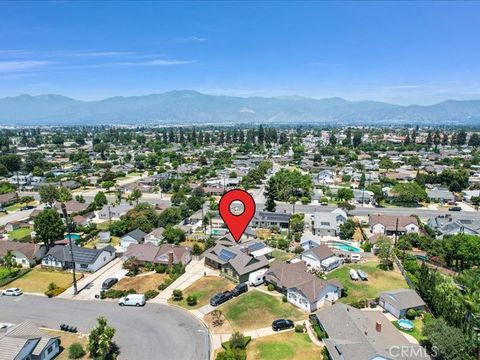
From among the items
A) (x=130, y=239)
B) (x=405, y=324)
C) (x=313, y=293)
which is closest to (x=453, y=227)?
(x=405, y=324)

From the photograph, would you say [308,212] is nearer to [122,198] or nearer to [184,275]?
[184,275]

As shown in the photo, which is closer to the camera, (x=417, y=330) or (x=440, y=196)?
(x=417, y=330)

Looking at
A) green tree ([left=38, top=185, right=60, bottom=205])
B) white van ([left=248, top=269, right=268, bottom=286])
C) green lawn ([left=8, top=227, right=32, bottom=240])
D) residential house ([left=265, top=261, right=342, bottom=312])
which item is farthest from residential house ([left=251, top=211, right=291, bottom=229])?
green tree ([left=38, top=185, right=60, bottom=205])

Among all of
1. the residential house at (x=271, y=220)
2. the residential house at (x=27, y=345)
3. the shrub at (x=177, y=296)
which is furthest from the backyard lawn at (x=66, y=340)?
the residential house at (x=271, y=220)

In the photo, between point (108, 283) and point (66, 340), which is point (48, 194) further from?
point (66, 340)

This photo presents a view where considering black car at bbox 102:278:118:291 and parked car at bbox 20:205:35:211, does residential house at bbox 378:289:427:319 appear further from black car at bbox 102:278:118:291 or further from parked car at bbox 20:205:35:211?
parked car at bbox 20:205:35:211

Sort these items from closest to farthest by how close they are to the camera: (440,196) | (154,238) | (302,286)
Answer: (302,286), (154,238), (440,196)

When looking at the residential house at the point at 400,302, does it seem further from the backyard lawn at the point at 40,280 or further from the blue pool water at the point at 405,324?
the backyard lawn at the point at 40,280
